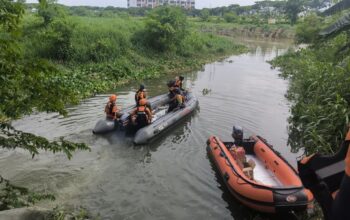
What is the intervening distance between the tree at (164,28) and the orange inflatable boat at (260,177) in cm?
1650

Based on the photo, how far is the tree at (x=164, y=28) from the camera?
81.8 feet

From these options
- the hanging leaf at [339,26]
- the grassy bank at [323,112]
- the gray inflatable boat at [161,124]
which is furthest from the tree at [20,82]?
the gray inflatable boat at [161,124]

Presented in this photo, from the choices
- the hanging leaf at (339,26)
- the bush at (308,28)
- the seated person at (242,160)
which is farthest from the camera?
the bush at (308,28)

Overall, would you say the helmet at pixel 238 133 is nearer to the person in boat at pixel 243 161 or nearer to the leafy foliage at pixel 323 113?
the person in boat at pixel 243 161

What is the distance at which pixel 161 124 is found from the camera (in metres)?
11.1

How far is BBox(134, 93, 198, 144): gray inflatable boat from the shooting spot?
10312 millimetres

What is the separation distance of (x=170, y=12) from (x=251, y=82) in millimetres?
8552

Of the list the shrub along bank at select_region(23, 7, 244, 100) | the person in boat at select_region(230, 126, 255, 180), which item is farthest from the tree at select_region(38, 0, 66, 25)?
the person in boat at select_region(230, 126, 255, 180)

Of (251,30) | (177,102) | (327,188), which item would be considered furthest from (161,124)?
(251,30)

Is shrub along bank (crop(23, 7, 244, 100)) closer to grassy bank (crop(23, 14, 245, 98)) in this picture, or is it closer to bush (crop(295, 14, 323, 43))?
grassy bank (crop(23, 14, 245, 98))

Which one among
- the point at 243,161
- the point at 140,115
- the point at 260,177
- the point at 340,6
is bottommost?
the point at 260,177

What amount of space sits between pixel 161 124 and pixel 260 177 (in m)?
3.86

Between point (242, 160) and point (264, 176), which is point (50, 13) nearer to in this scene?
point (242, 160)

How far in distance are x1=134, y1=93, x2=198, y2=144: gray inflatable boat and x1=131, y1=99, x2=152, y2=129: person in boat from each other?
0.22 m
